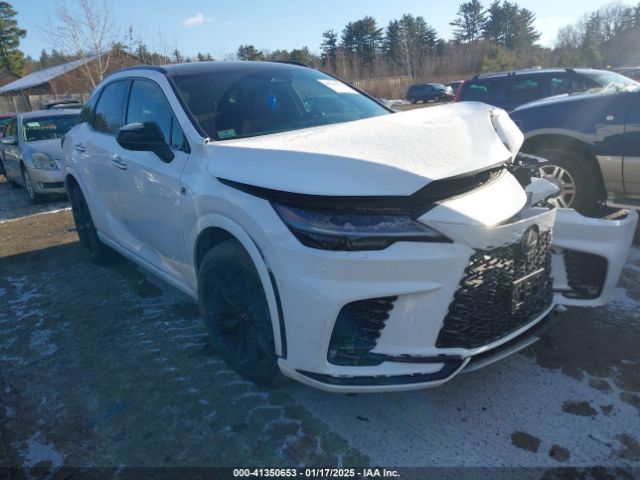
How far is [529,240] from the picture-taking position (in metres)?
2.20

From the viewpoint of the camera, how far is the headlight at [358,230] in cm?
201

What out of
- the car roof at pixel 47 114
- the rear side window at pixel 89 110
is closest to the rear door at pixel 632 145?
the rear side window at pixel 89 110

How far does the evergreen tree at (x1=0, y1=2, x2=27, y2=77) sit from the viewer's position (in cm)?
6506

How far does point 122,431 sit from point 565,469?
82.7 inches

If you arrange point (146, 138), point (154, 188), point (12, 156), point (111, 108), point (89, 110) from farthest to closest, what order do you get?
1. point (12, 156)
2. point (89, 110)
3. point (111, 108)
4. point (154, 188)
5. point (146, 138)

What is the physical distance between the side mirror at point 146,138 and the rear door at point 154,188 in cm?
5

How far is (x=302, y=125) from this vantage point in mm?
3211

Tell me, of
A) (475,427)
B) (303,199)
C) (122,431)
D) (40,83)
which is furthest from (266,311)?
(40,83)

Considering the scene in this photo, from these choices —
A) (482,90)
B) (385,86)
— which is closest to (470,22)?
(385,86)

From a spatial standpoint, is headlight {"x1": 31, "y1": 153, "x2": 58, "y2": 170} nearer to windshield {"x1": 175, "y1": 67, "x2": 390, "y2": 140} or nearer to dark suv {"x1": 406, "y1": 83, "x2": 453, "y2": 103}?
windshield {"x1": 175, "y1": 67, "x2": 390, "y2": 140}

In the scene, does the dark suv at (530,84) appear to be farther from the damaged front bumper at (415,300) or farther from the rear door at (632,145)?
the damaged front bumper at (415,300)

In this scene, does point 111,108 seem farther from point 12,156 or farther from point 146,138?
point 12,156

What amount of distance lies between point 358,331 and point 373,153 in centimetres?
79

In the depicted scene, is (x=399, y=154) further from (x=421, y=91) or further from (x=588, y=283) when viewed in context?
(x=421, y=91)
